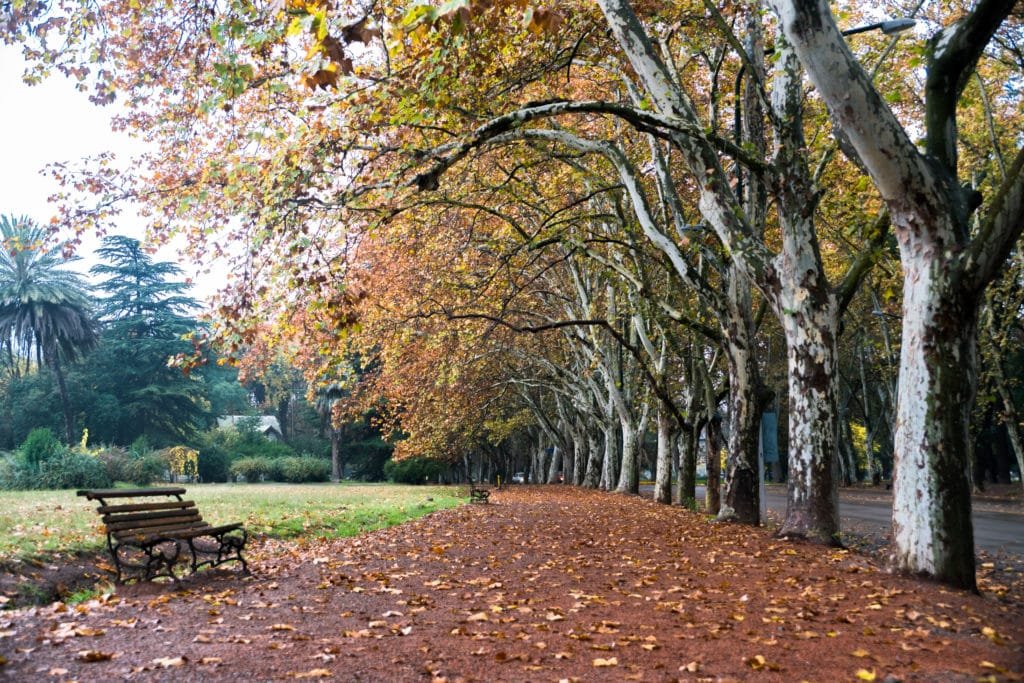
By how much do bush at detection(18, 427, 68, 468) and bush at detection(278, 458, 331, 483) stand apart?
19446mm

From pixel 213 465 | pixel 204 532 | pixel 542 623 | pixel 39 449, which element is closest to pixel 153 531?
pixel 204 532

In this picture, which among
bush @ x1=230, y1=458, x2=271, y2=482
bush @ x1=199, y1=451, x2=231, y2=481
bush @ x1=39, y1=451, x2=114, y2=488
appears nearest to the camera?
bush @ x1=39, y1=451, x2=114, y2=488

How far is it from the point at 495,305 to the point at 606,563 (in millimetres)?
13284

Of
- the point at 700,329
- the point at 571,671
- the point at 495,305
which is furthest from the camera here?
the point at 495,305

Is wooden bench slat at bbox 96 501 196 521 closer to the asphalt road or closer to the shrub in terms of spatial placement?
the asphalt road

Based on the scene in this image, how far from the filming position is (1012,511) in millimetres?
24766

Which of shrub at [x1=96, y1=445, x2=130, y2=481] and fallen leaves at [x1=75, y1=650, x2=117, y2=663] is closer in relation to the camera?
fallen leaves at [x1=75, y1=650, x2=117, y2=663]

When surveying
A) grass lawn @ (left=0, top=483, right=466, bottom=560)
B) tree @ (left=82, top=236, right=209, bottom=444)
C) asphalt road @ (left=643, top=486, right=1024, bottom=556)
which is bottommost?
asphalt road @ (left=643, top=486, right=1024, bottom=556)

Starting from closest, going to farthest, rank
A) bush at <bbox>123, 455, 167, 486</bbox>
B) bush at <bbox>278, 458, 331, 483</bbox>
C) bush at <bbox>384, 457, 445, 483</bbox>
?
1. bush at <bbox>123, 455, 167, 486</bbox>
2. bush at <bbox>278, 458, 331, 483</bbox>
3. bush at <bbox>384, 457, 445, 483</bbox>

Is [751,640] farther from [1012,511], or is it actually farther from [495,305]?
[1012,511]

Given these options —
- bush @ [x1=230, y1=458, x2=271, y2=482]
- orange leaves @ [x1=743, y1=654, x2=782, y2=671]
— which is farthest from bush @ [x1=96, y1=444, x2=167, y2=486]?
orange leaves @ [x1=743, y1=654, x2=782, y2=671]

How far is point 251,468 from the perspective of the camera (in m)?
45.6

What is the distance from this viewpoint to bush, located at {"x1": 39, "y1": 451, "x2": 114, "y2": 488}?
2572 centimetres

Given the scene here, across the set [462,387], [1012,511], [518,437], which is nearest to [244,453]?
[518,437]
